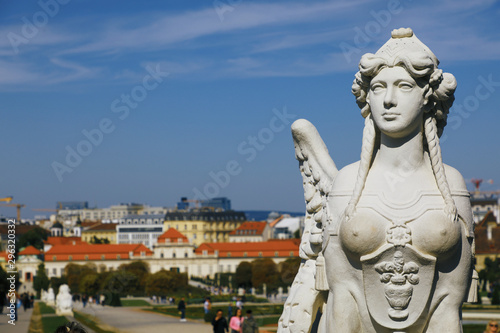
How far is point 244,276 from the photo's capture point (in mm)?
98375

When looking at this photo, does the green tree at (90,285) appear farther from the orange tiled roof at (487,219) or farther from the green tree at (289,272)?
the orange tiled roof at (487,219)

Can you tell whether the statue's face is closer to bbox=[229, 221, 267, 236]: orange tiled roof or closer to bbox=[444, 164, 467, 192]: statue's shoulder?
bbox=[444, 164, 467, 192]: statue's shoulder

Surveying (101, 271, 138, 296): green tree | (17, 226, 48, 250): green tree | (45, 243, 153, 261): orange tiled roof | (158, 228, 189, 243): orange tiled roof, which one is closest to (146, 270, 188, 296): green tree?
(101, 271, 138, 296): green tree

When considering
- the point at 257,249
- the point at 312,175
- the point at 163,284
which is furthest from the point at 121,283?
the point at 312,175

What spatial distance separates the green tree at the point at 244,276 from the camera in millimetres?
96600

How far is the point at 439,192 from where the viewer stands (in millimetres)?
6070

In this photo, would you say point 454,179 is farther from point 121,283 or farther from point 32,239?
point 32,239

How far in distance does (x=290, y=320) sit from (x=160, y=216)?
180011 millimetres

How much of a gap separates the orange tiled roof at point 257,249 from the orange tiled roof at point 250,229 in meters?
26.0

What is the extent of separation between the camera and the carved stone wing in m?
7.12

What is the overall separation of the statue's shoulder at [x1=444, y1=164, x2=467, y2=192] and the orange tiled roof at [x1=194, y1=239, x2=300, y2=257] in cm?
11007

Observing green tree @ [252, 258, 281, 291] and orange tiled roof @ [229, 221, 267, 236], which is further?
orange tiled roof @ [229, 221, 267, 236]

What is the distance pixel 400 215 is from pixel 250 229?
509 feet

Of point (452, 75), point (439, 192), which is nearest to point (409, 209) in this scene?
point (439, 192)
